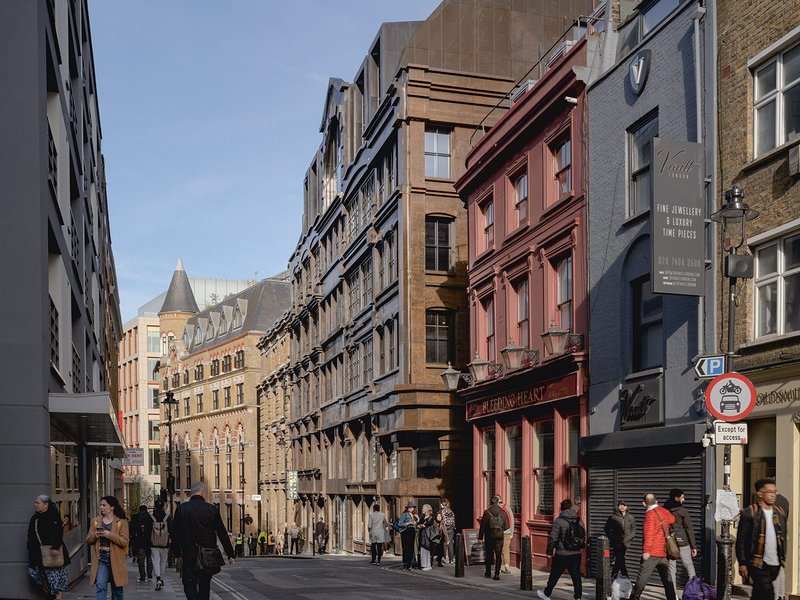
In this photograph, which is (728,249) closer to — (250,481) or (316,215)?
(316,215)

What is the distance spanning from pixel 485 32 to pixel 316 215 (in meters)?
20.0

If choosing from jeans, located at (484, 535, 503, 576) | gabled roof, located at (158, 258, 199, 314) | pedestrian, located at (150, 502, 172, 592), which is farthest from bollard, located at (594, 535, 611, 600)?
gabled roof, located at (158, 258, 199, 314)

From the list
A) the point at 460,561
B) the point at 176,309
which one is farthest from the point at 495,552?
the point at 176,309

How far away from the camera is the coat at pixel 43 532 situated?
47.8 ft

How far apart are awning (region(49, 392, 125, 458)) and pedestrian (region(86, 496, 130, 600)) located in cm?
440

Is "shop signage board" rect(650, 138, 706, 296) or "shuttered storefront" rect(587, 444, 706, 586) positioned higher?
"shop signage board" rect(650, 138, 706, 296)

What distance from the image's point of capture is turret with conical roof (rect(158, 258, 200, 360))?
114 m

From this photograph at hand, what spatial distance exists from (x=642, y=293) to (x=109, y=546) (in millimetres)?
11896

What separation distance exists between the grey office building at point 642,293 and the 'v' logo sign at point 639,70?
0.07 ft

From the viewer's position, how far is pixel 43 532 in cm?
1466

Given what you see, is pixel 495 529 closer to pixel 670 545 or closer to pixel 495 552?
pixel 495 552

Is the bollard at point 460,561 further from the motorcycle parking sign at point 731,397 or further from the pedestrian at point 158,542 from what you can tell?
the motorcycle parking sign at point 731,397

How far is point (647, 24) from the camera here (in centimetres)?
2209

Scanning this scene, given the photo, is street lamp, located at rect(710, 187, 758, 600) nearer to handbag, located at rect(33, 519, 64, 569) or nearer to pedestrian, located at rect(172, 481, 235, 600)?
pedestrian, located at rect(172, 481, 235, 600)
